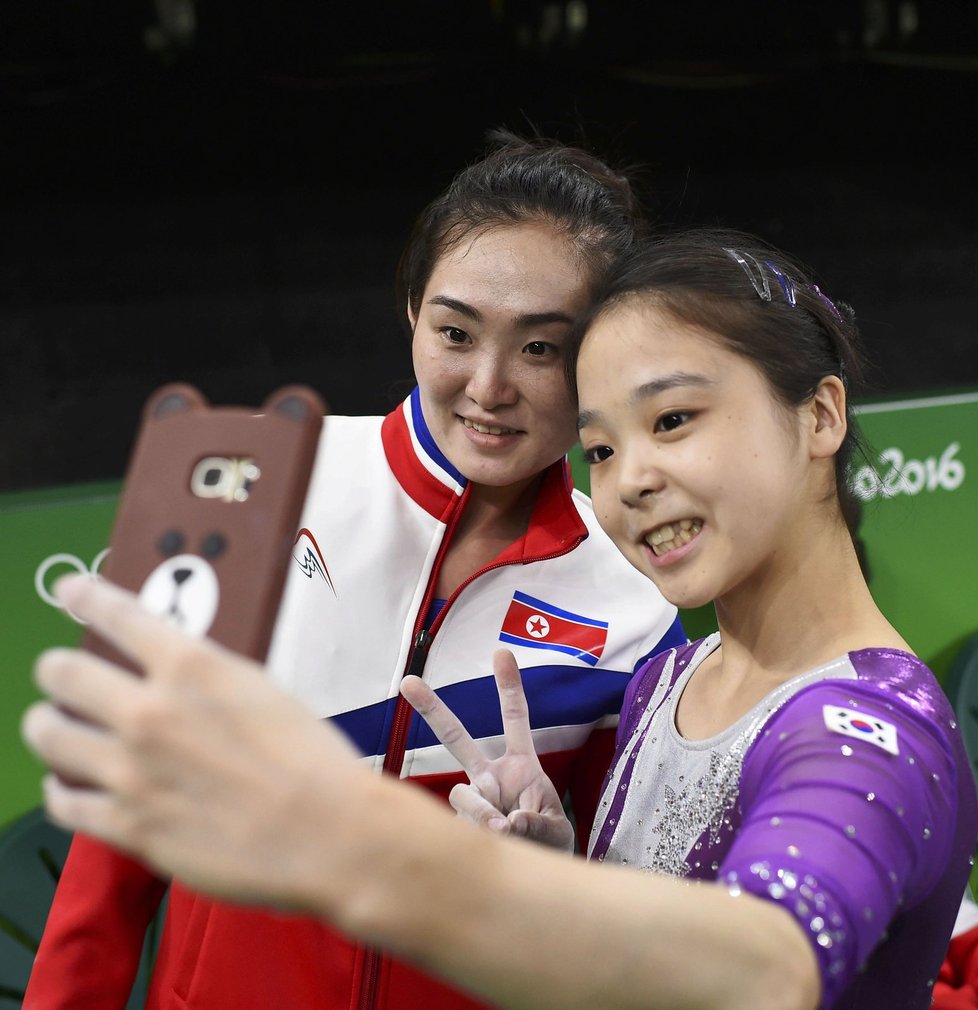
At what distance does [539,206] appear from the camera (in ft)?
3.97

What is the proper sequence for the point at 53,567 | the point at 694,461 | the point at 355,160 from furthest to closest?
the point at 355,160 → the point at 53,567 → the point at 694,461

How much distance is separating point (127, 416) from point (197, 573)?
213 cm

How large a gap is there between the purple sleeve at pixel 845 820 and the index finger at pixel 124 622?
31 centimetres

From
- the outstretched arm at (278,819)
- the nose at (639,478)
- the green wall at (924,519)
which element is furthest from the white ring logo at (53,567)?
the outstretched arm at (278,819)

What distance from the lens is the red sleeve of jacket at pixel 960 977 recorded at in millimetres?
1664

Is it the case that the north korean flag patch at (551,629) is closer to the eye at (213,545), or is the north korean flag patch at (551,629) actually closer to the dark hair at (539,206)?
the dark hair at (539,206)

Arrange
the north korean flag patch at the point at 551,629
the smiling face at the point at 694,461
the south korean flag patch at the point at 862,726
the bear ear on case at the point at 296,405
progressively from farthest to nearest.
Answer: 1. the north korean flag patch at the point at 551,629
2. the smiling face at the point at 694,461
3. the south korean flag patch at the point at 862,726
4. the bear ear on case at the point at 296,405

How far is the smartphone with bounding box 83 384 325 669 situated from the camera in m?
0.56

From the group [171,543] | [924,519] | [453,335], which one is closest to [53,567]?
[453,335]

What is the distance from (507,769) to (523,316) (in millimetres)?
411

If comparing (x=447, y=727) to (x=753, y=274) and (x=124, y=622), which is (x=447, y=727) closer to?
(x=753, y=274)

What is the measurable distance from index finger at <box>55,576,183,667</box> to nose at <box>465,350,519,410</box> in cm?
68

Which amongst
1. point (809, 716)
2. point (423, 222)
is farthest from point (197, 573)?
point (423, 222)

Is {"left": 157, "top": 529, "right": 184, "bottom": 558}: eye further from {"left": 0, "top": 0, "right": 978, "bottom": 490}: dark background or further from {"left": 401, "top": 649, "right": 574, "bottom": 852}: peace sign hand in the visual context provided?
{"left": 0, "top": 0, "right": 978, "bottom": 490}: dark background
